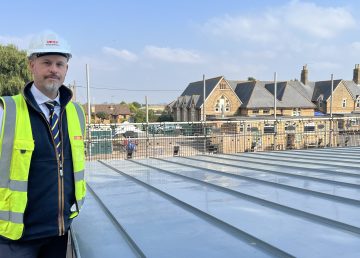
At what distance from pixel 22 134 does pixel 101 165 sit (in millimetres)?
5930

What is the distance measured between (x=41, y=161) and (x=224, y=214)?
1935 millimetres

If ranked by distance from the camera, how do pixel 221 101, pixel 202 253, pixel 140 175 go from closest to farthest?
pixel 202 253 → pixel 140 175 → pixel 221 101

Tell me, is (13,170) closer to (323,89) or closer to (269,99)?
(269,99)

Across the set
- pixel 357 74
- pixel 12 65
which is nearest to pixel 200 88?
pixel 357 74

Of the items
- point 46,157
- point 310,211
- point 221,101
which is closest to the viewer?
point 46,157

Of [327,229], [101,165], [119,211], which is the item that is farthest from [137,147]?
[327,229]

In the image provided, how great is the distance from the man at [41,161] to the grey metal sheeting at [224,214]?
0.63 metres

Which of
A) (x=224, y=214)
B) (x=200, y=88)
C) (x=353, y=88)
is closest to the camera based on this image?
(x=224, y=214)

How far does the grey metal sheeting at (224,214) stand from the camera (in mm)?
2559

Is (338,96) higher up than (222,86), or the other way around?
(222,86)

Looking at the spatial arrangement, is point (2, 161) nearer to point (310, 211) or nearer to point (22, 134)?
point (22, 134)

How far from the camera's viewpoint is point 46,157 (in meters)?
2.04

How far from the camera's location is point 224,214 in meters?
3.40

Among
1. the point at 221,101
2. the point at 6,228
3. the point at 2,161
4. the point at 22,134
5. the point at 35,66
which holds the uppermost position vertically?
the point at 221,101
